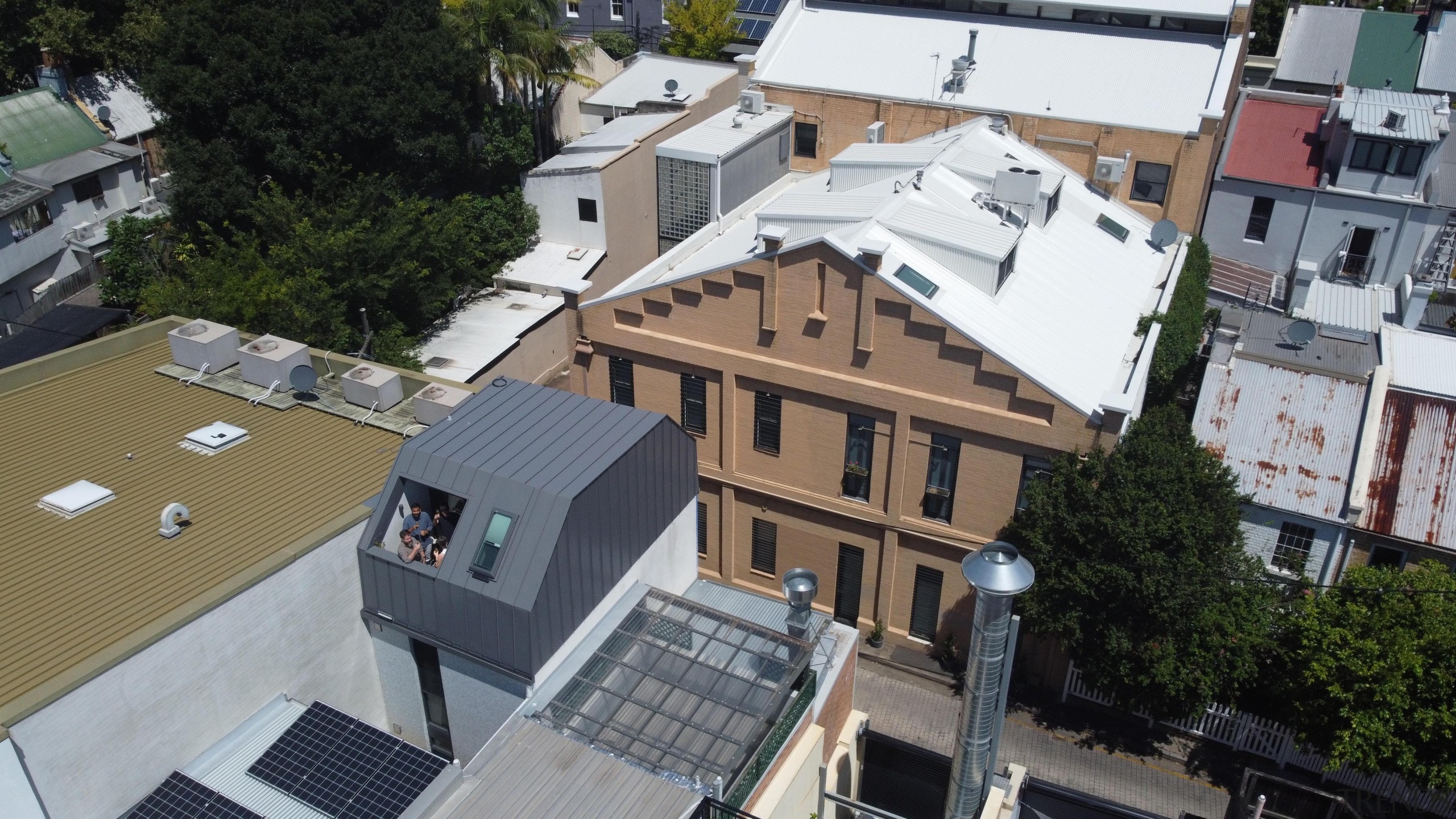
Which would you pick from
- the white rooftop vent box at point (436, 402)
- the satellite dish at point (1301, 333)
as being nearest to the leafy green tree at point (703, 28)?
the satellite dish at point (1301, 333)

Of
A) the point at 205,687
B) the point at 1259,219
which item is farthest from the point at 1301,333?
the point at 205,687

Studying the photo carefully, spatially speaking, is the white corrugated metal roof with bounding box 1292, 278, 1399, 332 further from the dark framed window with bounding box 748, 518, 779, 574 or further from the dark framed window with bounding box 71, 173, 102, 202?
the dark framed window with bounding box 71, 173, 102, 202

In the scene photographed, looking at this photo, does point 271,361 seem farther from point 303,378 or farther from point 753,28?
point 753,28

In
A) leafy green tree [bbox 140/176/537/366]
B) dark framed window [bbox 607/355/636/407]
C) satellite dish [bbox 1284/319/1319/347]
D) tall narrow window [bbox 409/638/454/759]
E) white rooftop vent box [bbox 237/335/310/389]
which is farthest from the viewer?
leafy green tree [bbox 140/176/537/366]

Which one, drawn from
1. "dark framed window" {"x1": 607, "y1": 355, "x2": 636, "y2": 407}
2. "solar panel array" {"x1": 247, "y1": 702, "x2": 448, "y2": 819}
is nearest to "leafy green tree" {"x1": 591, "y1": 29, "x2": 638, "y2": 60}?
"dark framed window" {"x1": 607, "y1": 355, "x2": 636, "y2": 407}

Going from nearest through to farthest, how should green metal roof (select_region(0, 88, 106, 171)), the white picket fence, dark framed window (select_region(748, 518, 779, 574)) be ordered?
the white picket fence, dark framed window (select_region(748, 518, 779, 574)), green metal roof (select_region(0, 88, 106, 171))

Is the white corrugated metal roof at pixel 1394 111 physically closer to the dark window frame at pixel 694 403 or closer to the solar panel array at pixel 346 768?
the dark window frame at pixel 694 403

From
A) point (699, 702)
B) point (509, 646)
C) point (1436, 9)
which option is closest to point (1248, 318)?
point (699, 702)
